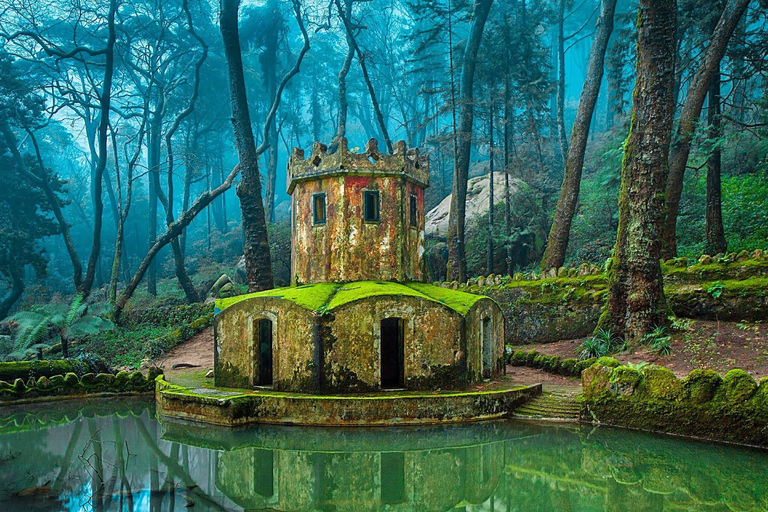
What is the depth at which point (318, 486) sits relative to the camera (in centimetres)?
798

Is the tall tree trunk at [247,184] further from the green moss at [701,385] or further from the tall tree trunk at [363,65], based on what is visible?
the green moss at [701,385]

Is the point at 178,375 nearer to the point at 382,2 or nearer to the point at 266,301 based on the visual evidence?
the point at 266,301

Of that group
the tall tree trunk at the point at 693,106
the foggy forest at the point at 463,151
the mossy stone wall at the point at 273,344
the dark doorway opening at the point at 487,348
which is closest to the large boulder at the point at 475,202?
the foggy forest at the point at 463,151

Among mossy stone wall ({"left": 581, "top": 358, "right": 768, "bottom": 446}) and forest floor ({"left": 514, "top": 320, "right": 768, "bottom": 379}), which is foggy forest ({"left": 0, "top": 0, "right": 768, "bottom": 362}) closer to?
forest floor ({"left": 514, "top": 320, "right": 768, "bottom": 379})

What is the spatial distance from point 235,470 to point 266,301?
16.9ft

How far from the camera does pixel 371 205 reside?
591 inches

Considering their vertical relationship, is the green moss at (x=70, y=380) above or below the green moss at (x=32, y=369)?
below

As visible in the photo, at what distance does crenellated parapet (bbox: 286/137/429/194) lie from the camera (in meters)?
14.8

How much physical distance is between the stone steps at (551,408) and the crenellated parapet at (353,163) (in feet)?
23.2

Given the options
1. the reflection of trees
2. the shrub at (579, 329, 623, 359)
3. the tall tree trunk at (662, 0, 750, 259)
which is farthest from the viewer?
the tall tree trunk at (662, 0, 750, 259)

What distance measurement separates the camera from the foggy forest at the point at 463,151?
48.6 feet

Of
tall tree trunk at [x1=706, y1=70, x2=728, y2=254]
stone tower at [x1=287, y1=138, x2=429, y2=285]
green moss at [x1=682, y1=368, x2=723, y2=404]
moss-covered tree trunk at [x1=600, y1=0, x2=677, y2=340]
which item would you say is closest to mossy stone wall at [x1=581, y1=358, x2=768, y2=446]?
green moss at [x1=682, y1=368, x2=723, y2=404]

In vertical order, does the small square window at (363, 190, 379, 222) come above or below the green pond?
above

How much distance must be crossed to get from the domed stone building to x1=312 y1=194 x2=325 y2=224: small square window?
0.03 metres
